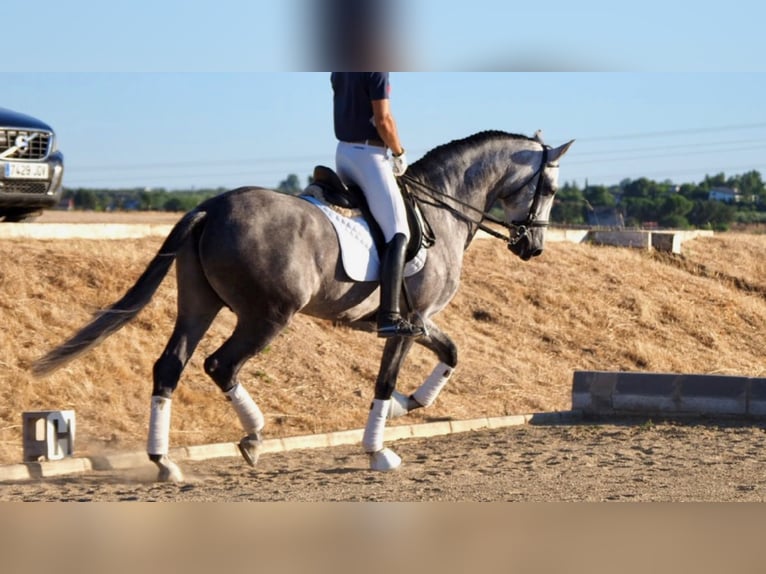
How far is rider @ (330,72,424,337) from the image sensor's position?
822cm

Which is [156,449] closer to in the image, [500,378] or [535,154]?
[535,154]

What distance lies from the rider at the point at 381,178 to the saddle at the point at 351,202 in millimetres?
55

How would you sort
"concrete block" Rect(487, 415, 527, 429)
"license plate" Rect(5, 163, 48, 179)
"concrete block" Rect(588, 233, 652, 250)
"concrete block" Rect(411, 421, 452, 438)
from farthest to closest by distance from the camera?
1. "concrete block" Rect(588, 233, 652, 250)
2. "license plate" Rect(5, 163, 48, 179)
3. "concrete block" Rect(487, 415, 527, 429)
4. "concrete block" Rect(411, 421, 452, 438)

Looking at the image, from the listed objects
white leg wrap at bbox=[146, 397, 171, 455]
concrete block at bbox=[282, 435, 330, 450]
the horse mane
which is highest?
the horse mane

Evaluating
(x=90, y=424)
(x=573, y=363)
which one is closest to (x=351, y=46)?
(x=90, y=424)

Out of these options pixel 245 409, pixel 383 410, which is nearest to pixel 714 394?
pixel 383 410

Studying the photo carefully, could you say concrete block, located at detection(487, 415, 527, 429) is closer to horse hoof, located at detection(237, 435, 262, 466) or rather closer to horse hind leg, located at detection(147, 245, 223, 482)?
horse hoof, located at detection(237, 435, 262, 466)

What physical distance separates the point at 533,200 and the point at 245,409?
2857 millimetres

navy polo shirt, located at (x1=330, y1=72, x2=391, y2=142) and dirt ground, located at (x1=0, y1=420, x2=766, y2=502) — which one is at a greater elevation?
navy polo shirt, located at (x1=330, y1=72, x2=391, y2=142)

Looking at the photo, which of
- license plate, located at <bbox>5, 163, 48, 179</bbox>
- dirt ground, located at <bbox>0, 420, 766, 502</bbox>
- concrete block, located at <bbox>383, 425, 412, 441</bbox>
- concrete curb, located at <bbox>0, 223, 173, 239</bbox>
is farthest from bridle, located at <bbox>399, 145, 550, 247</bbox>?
concrete curb, located at <bbox>0, 223, 173, 239</bbox>

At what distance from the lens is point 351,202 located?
27.2 ft

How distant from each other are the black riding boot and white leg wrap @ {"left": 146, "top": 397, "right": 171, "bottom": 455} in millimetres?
1560

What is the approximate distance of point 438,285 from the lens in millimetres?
8711

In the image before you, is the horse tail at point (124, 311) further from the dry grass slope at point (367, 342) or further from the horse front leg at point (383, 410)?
the horse front leg at point (383, 410)
